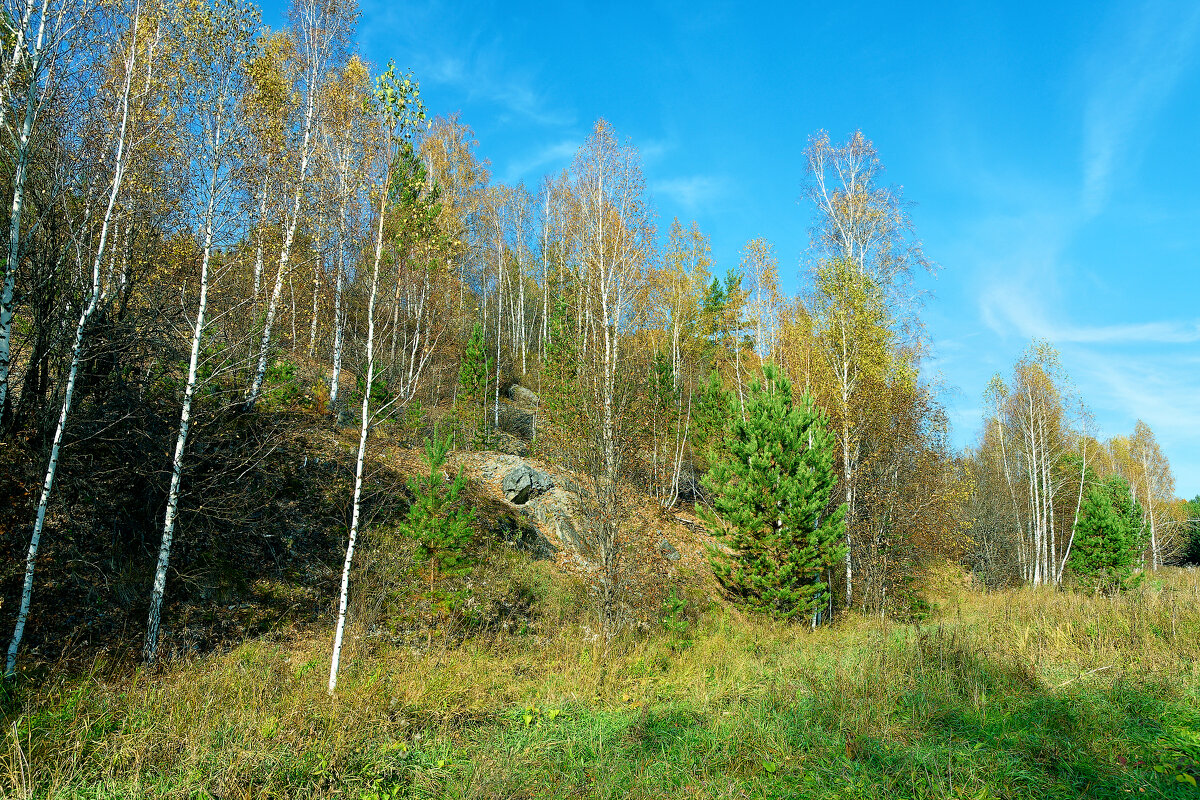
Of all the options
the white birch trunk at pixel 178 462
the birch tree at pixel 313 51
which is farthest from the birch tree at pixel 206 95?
the birch tree at pixel 313 51

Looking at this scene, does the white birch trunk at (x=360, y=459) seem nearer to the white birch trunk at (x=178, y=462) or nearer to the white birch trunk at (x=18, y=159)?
the white birch trunk at (x=178, y=462)

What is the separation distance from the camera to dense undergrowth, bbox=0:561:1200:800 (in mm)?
4129

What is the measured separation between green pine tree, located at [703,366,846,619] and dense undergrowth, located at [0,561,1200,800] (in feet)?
11.0

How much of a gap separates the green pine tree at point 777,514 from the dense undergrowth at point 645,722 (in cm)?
334

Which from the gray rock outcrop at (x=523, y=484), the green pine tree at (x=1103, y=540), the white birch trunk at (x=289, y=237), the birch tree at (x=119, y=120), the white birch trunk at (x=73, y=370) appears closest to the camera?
the white birch trunk at (x=73, y=370)

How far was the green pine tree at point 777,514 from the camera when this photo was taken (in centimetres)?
1186

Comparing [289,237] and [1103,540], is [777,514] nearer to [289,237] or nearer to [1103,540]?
[289,237]

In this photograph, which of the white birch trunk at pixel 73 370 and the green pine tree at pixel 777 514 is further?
the green pine tree at pixel 777 514

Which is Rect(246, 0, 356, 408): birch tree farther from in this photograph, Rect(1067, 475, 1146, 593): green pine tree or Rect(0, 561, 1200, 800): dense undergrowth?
Rect(1067, 475, 1146, 593): green pine tree

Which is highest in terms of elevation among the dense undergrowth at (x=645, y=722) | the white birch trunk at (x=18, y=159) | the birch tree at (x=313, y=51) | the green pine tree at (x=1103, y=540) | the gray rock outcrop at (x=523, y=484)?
the birch tree at (x=313, y=51)

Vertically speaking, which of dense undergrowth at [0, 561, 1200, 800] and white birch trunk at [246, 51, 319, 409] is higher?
white birch trunk at [246, 51, 319, 409]

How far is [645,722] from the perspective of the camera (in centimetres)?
568

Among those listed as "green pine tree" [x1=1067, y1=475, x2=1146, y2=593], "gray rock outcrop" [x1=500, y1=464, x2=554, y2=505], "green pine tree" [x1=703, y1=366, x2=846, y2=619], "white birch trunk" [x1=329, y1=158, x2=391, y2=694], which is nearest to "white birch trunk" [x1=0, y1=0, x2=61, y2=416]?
"white birch trunk" [x1=329, y1=158, x2=391, y2=694]

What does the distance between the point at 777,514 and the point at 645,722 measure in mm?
7351
